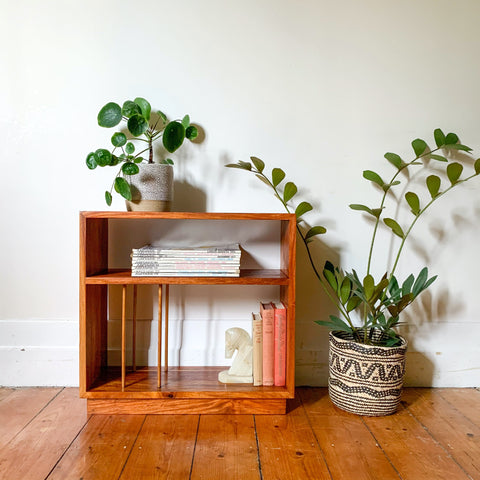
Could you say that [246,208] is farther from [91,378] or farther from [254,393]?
[91,378]

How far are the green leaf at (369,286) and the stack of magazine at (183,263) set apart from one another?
0.44 meters

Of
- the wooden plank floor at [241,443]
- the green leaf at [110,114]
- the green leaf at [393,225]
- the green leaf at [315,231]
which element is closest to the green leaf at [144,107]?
the green leaf at [110,114]

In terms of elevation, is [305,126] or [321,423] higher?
[305,126]

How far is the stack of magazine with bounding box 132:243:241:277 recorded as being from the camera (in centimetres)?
160

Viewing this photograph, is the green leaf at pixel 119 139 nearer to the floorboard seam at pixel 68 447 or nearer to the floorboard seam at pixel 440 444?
the floorboard seam at pixel 68 447

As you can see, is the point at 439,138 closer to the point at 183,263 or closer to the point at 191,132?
the point at 191,132

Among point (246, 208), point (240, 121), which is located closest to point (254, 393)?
point (246, 208)

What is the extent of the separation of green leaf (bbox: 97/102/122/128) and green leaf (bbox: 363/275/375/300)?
1.07m

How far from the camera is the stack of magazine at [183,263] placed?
1.60 m

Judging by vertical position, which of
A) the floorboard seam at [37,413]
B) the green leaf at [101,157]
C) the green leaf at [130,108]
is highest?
the green leaf at [130,108]

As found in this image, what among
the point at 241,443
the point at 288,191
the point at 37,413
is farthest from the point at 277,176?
the point at 37,413

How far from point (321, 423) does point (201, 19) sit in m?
1.61

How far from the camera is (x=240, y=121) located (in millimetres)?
1886

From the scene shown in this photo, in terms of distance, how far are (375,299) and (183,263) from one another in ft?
2.25
